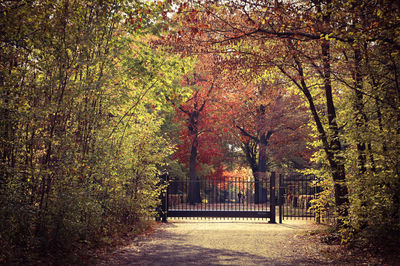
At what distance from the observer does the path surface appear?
7035 millimetres

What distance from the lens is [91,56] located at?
793 cm

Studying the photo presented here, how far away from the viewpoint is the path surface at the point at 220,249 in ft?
23.1

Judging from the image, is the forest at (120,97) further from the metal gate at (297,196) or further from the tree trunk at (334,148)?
the metal gate at (297,196)

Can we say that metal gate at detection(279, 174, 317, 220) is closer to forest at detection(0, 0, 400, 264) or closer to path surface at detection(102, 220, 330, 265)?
path surface at detection(102, 220, 330, 265)

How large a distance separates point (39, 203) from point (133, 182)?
4.30 m

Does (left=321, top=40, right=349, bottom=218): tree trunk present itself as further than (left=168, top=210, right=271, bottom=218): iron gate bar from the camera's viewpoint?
No

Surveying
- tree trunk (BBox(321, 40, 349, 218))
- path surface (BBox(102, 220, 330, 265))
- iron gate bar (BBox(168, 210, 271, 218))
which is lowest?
path surface (BBox(102, 220, 330, 265))

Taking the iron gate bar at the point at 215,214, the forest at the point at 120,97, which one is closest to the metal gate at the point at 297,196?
the iron gate bar at the point at 215,214

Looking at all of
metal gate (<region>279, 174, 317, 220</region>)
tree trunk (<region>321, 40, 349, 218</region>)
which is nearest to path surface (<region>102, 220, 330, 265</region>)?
tree trunk (<region>321, 40, 349, 218</region>)

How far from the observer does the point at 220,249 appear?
8227 mm

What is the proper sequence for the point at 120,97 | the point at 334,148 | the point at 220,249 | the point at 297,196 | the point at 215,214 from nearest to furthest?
the point at 220,249
the point at 120,97
the point at 334,148
the point at 215,214
the point at 297,196

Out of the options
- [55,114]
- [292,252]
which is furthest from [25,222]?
[292,252]

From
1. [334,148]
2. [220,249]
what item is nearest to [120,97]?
[220,249]

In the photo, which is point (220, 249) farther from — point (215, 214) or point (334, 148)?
point (215, 214)
